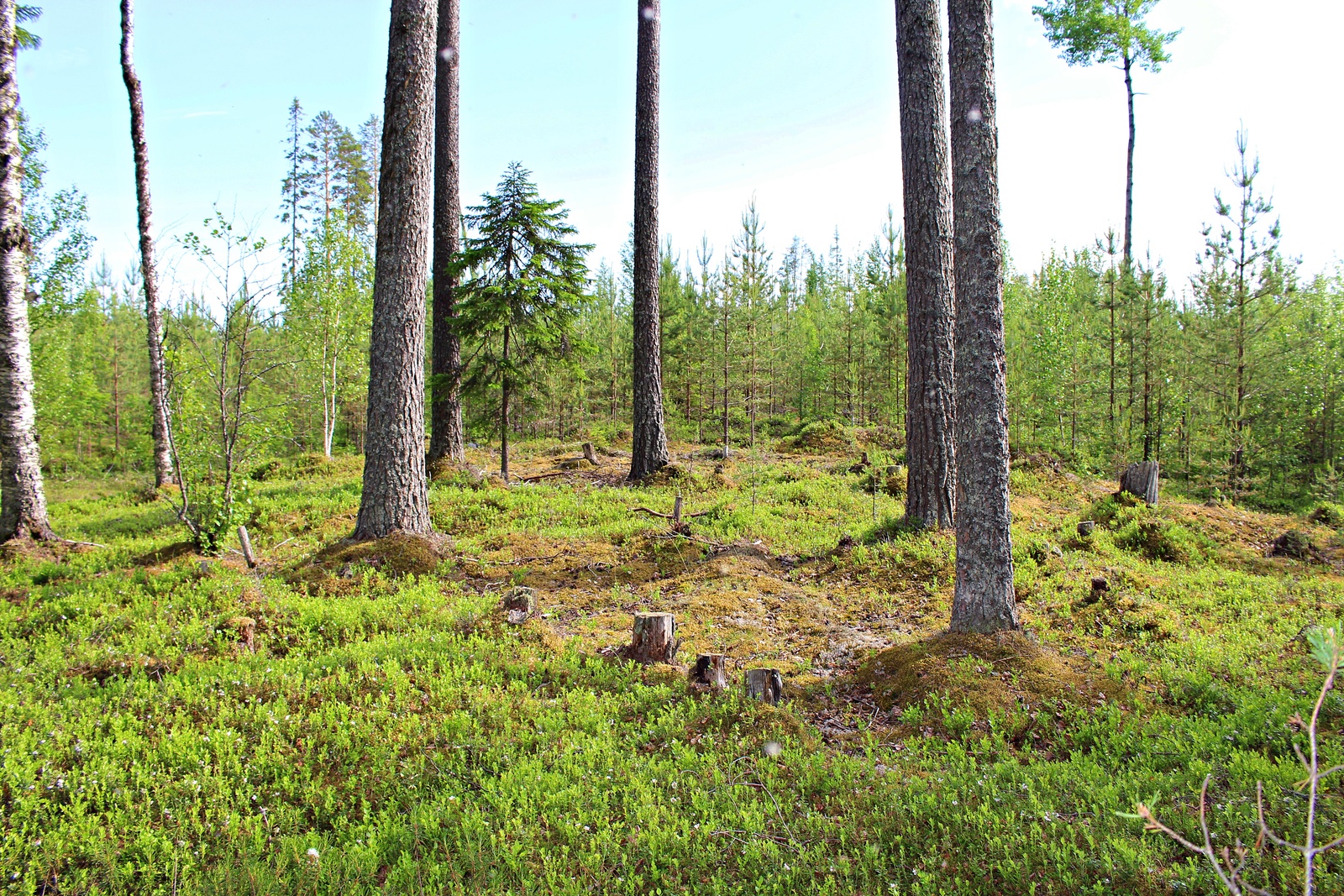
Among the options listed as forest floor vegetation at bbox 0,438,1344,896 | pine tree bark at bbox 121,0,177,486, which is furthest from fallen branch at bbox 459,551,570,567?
pine tree bark at bbox 121,0,177,486

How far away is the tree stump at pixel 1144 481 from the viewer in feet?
35.6

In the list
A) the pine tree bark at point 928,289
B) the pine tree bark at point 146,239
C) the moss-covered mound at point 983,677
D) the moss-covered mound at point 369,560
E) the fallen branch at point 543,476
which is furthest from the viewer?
the fallen branch at point 543,476

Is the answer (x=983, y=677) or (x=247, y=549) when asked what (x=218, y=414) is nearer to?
(x=247, y=549)

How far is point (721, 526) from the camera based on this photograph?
32.0ft

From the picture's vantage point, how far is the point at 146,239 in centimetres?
1295

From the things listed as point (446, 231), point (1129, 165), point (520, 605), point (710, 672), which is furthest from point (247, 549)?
point (1129, 165)

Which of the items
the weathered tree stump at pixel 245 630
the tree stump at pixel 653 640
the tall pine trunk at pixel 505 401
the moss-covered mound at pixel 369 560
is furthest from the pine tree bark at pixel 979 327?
the tall pine trunk at pixel 505 401

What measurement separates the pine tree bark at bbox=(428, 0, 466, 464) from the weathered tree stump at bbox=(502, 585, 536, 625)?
7.07m

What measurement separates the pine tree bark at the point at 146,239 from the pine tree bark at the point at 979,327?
1274 centimetres

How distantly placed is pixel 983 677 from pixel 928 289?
5.37 m

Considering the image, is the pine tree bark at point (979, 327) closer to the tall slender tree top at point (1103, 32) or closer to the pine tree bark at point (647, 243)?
the pine tree bark at point (647, 243)

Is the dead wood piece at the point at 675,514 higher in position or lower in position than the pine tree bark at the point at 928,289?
lower

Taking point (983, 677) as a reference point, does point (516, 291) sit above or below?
above

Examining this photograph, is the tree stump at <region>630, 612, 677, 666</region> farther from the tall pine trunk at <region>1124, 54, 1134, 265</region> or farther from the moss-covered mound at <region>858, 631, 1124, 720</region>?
the tall pine trunk at <region>1124, 54, 1134, 265</region>
